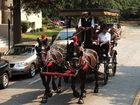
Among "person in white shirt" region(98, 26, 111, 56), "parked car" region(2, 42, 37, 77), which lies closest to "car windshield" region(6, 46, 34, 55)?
"parked car" region(2, 42, 37, 77)

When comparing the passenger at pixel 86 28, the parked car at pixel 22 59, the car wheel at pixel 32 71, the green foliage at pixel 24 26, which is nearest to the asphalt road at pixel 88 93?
the car wheel at pixel 32 71

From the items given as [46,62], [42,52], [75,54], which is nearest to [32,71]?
[46,62]

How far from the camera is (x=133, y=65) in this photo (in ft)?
71.5

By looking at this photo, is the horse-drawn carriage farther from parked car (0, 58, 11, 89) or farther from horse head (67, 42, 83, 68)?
parked car (0, 58, 11, 89)

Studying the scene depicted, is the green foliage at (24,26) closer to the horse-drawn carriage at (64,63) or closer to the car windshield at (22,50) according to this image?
the car windshield at (22,50)

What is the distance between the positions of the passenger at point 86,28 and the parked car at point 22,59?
3.25m

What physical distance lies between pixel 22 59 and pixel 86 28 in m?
3.73

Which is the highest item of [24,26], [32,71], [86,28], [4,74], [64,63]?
[86,28]

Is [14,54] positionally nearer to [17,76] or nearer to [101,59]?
[17,76]

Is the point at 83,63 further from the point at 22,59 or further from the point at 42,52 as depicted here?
the point at 22,59

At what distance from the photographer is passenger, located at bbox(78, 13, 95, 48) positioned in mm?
15773

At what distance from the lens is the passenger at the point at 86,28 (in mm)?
15773

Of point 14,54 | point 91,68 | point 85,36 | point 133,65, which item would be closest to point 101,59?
point 85,36

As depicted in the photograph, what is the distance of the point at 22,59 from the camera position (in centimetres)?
1814
